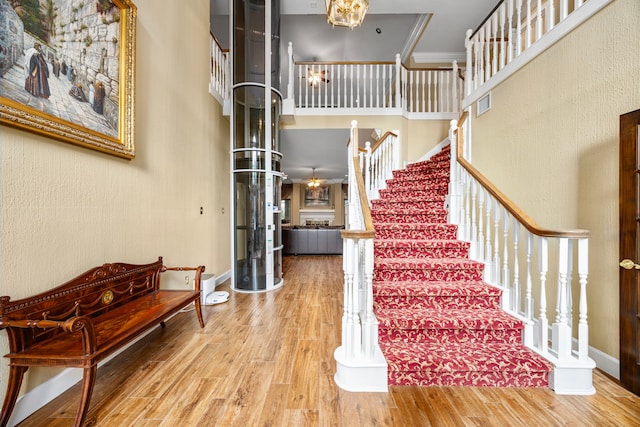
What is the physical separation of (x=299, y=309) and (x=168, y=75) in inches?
123

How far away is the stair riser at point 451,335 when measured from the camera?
6.50ft

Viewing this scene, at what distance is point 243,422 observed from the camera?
4.83ft

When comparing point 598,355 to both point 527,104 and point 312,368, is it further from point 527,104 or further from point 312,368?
point 527,104

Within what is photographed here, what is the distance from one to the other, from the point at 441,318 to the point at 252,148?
132 inches

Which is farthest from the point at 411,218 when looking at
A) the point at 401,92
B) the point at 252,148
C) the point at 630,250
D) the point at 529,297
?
the point at 401,92

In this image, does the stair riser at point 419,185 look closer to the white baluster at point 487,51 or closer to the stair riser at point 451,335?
the white baluster at point 487,51

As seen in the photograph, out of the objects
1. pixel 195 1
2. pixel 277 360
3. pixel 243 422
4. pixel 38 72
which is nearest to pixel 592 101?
pixel 277 360

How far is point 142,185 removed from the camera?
242 centimetres

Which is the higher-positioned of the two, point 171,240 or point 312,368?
point 171,240

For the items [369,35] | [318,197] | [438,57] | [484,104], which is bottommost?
[318,197]

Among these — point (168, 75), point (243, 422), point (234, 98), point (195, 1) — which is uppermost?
point (195, 1)

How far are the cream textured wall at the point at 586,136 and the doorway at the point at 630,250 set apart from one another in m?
0.11

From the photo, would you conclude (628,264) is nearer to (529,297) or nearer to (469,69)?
(529,297)

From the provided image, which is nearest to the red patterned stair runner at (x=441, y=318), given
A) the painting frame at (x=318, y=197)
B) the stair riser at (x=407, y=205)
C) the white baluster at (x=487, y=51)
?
the stair riser at (x=407, y=205)
